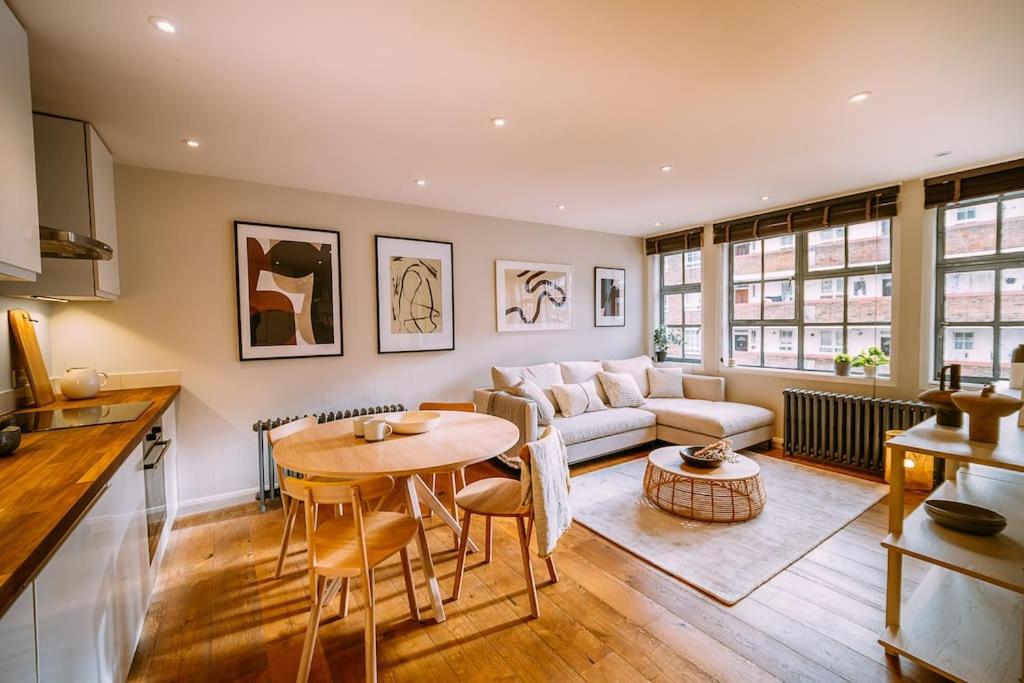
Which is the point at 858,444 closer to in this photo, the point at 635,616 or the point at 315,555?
the point at 635,616

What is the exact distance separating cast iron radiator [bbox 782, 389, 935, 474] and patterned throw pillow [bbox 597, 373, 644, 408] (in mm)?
1426

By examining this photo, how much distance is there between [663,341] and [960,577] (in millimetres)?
3714

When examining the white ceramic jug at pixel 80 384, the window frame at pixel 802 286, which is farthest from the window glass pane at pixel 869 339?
the white ceramic jug at pixel 80 384

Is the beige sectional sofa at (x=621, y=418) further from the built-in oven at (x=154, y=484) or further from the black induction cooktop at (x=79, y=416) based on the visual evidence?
the black induction cooktop at (x=79, y=416)

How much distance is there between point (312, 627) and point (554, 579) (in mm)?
1165

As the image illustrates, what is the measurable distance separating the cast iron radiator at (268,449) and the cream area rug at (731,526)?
1.84 metres

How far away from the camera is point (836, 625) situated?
6.30ft

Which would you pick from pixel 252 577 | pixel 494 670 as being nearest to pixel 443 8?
pixel 494 670

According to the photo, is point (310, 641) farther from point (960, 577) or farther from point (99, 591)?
point (960, 577)

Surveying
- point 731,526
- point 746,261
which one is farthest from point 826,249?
point 731,526

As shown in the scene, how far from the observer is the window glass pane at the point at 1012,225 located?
3270 mm

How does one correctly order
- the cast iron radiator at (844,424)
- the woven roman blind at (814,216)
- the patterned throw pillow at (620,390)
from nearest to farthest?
Answer: the cast iron radiator at (844,424) < the woven roman blind at (814,216) < the patterned throw pillow at (620,390)

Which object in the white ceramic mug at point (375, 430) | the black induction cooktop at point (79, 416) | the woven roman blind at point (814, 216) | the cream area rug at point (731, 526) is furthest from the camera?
the woven roman blind at point (814, 216)

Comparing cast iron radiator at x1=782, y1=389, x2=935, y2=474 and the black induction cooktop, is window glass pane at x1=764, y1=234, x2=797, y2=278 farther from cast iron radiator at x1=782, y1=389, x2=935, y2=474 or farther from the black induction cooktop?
the black induction cooktop
